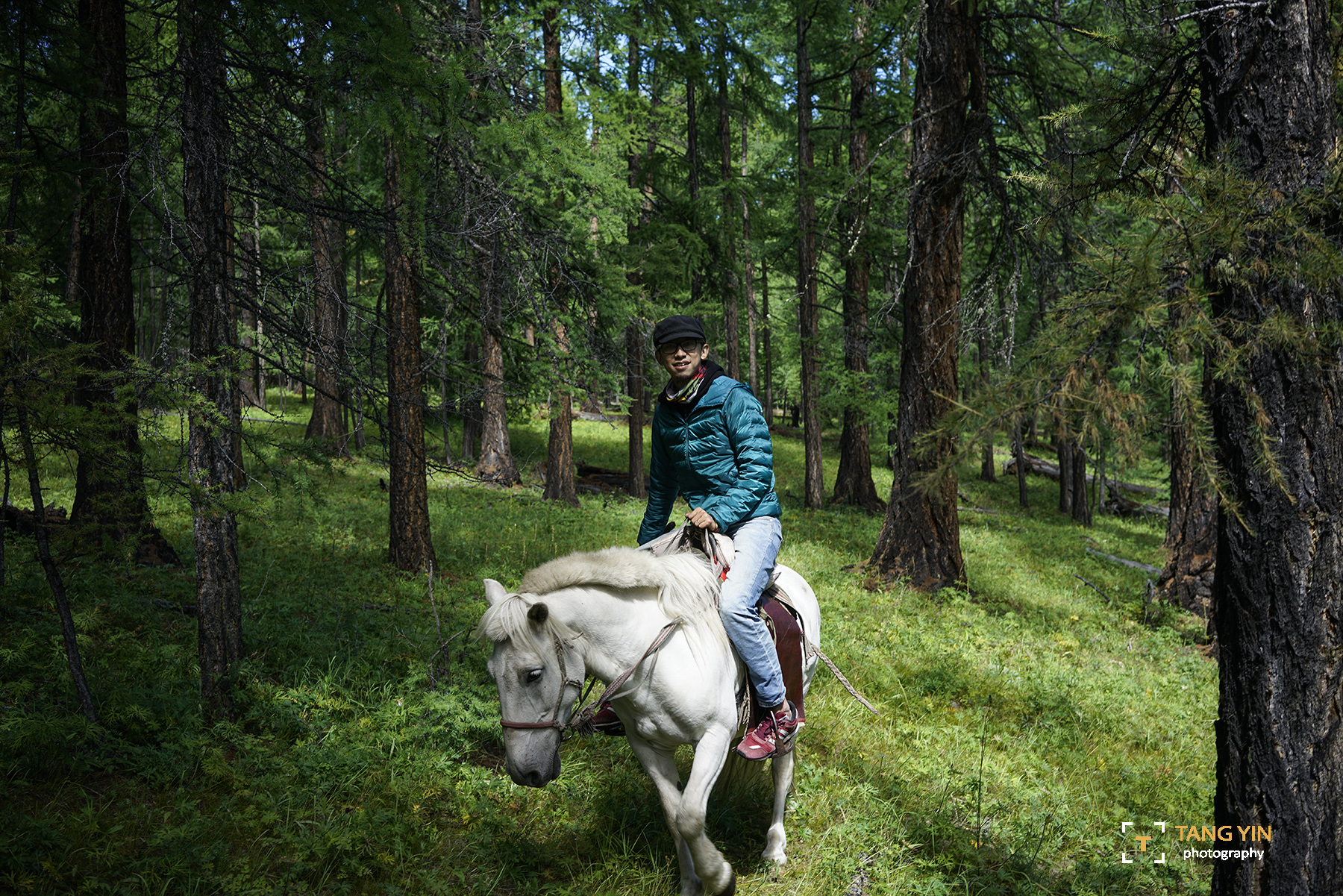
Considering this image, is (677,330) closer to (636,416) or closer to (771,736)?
Answer: (771,736)

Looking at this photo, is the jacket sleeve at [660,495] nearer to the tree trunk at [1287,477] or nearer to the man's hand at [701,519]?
the man's hand at [701,519]

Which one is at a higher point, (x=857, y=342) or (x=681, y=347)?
(x=857, y=342)

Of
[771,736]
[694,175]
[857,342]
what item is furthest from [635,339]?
[771,736]

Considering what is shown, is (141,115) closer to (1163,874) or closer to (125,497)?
(125,497)

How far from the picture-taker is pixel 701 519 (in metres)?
3.70

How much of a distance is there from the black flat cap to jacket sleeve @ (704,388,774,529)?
0.40m

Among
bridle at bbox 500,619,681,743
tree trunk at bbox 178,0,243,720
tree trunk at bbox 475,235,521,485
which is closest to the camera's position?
bridle at bbox 500,619,681,743

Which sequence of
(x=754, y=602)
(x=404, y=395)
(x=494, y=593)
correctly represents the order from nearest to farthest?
1. (x=494, y=593)
2. (x=754, y=602)
3. (x=404, y=395)

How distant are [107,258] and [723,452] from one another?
7.08m

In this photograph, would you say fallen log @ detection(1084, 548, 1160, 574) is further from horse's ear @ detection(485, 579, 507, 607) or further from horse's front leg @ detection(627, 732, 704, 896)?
horse's ear @ detection(485, 579, 507, 607)

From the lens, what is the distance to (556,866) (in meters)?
3.98

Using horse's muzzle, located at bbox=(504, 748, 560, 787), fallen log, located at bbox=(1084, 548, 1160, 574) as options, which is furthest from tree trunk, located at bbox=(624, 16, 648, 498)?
horse's muzzle, located at bbox=(504, 748, 560, 787)

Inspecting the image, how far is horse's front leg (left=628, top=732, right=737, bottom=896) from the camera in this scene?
3.38 m

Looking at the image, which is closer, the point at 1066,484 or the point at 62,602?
the point at 62,602
